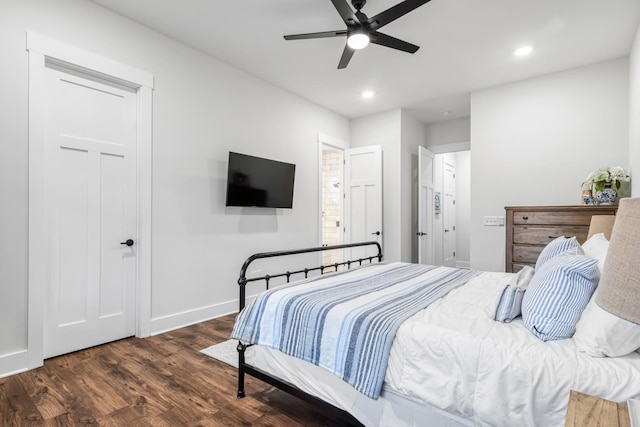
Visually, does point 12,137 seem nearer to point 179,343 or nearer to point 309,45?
point 179,343

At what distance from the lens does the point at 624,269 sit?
29.2 inches

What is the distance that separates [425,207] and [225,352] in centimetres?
389

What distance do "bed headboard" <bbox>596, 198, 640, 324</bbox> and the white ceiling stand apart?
255cm

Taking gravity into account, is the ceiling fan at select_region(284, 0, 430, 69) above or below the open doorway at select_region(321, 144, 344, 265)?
above

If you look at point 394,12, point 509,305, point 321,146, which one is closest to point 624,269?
point 509,305

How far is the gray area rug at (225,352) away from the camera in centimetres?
254

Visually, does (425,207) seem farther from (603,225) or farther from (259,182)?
(259,182)

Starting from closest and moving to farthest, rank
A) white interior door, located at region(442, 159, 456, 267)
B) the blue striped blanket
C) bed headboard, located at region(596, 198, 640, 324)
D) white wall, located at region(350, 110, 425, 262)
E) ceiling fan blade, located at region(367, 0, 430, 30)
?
bed headboard, located at region(596, 198, 640, 324)
the blue striped blanket
ceiling fan blade, located at region(367, 0, 430, 30)
white wall, located at region(350, 110, 425, 262)
white interior door, located at region(442, 159, 456, 267)

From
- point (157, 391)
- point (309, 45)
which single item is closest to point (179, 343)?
point (157, 391)

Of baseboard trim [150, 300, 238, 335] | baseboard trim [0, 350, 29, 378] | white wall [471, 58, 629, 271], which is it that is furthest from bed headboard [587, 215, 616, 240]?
baseboard trim [0, 350, 29, 378]

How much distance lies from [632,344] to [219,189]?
3.43 meters

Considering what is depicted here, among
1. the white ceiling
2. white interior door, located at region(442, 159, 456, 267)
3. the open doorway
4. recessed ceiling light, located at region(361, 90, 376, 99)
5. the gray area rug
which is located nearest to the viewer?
the gray area rug

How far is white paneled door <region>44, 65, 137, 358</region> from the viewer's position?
2.58 meters

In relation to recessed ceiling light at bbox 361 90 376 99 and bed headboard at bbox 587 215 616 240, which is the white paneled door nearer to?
recessed ceiling light at bbox 361 90 376 99
